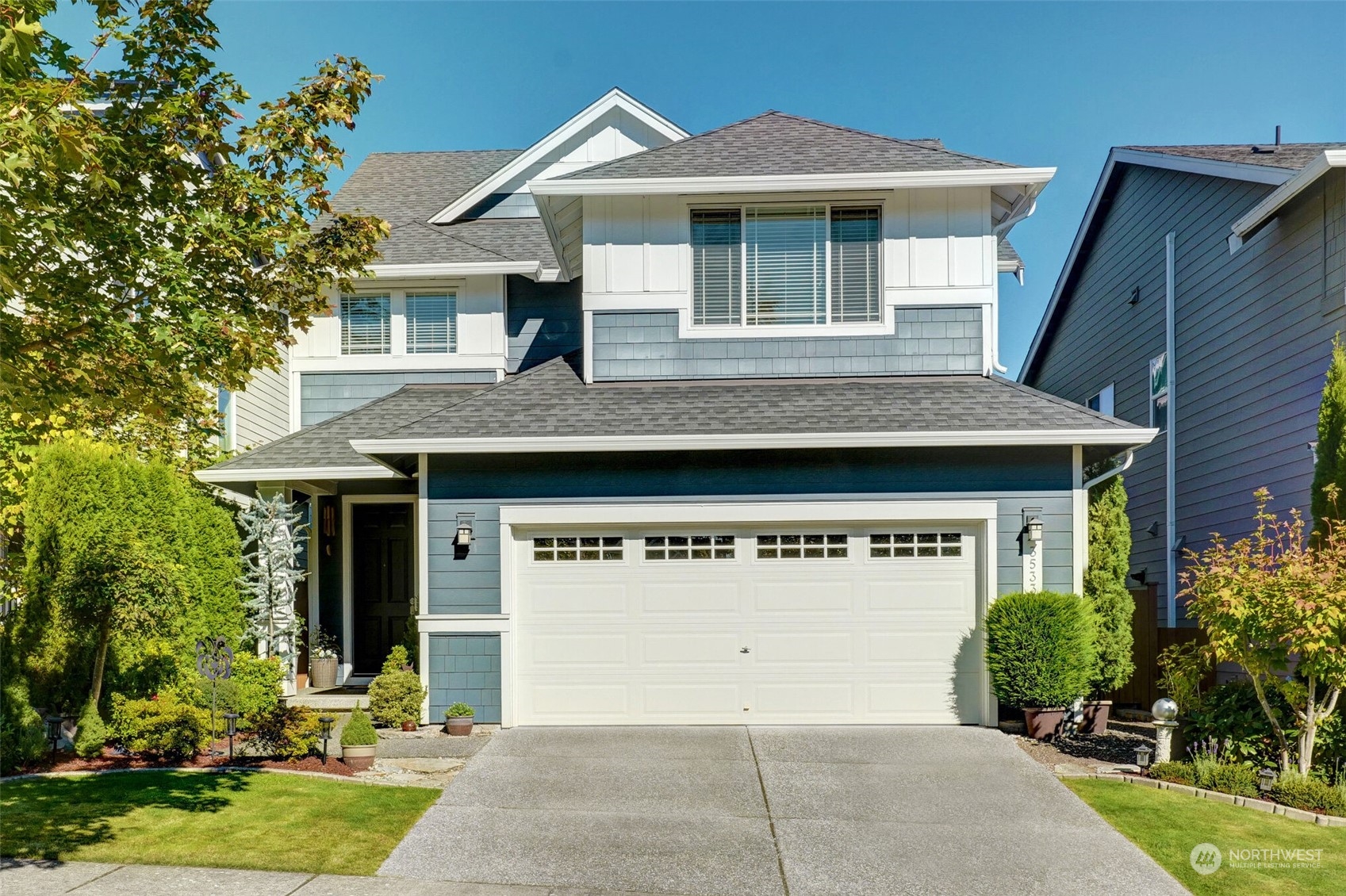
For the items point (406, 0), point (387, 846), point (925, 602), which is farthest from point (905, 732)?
point (406, 0)

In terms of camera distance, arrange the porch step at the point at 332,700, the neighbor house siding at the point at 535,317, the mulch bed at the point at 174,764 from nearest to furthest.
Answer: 1. the mulch bed at the point at 174,764
2. the porch step at the point at 332,700
3. the neighbor house siding at the point at 535,317

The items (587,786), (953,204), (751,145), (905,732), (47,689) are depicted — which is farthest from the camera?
(751,145)

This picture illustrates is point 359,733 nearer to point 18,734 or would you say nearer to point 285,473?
point 18,734

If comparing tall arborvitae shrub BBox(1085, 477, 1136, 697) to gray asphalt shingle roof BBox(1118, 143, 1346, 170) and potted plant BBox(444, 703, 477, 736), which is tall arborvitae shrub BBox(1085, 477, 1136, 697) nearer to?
gray asphalt shingle roof BBox(1118, 143, 1346, 170)

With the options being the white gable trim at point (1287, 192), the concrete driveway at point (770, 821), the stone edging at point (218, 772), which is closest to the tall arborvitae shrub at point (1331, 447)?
the white gable trim at point (1287, 192)

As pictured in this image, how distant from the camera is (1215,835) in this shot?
7391 millimetres

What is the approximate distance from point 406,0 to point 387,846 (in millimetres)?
10394

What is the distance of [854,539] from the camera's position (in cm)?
1096

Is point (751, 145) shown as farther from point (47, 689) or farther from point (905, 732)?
point (47, 689)

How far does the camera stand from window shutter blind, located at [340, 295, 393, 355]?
14414 millimetres

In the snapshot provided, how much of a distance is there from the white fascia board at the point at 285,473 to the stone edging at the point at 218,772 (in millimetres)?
3928

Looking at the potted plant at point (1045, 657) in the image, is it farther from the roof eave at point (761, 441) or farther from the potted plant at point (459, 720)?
the potted plant at point (459, 720)

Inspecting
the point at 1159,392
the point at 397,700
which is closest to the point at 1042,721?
the point at 397,700

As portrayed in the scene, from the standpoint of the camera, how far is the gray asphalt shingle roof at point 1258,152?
491 inches
